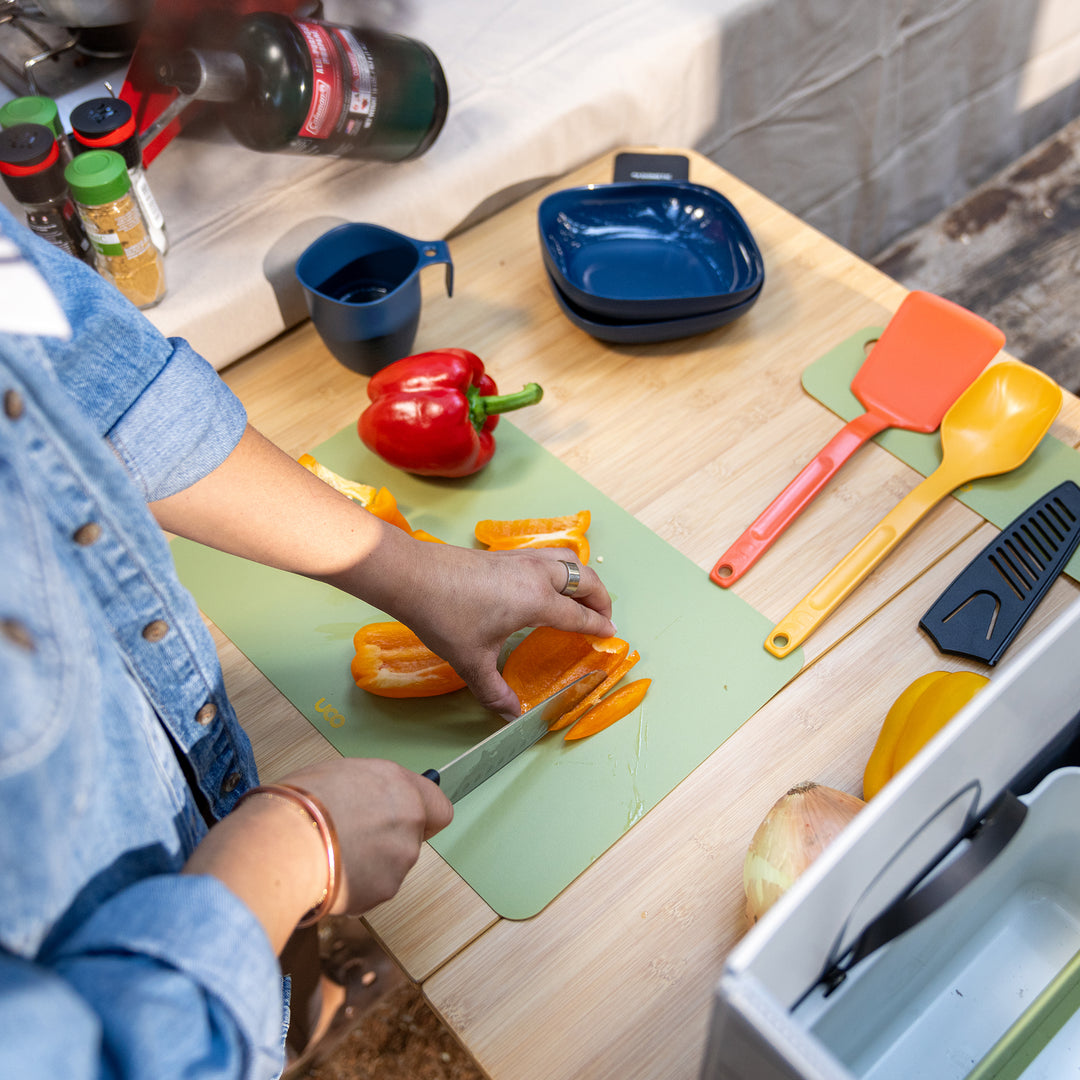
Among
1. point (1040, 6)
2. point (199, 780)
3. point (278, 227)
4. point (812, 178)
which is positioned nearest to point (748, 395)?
point (278, 227)

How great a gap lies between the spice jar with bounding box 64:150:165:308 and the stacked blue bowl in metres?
0.45

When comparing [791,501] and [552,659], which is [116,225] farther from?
[791,501]

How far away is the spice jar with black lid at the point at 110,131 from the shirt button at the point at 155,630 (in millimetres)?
621

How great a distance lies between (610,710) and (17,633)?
0.55 meters

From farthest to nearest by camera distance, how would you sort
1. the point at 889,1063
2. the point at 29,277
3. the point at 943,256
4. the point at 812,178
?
Answer: the point at 943,256, the point at 812,178, the point at 889,1063, the point at 29,277

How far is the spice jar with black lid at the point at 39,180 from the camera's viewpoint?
100 centimetres

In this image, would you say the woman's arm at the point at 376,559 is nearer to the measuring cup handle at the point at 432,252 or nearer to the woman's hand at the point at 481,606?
the woman's hand at the point at 481,606

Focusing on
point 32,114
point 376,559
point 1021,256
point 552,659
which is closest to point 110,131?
point 32,114

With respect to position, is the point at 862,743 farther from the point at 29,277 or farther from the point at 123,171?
the point at 123,171

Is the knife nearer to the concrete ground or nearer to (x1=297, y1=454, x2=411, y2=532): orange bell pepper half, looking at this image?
(x1=297, y1=454, x2=411, y2=532): orange bell pepper half

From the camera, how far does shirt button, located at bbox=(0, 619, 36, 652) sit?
45 cm

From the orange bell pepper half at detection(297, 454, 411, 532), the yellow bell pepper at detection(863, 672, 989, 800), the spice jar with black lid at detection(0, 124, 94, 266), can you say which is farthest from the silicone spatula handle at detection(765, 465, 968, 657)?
the spice jar with black lid at detection(0, 124, 94, 266)

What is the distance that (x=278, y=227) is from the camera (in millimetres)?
1241

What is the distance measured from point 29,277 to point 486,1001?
59cm
